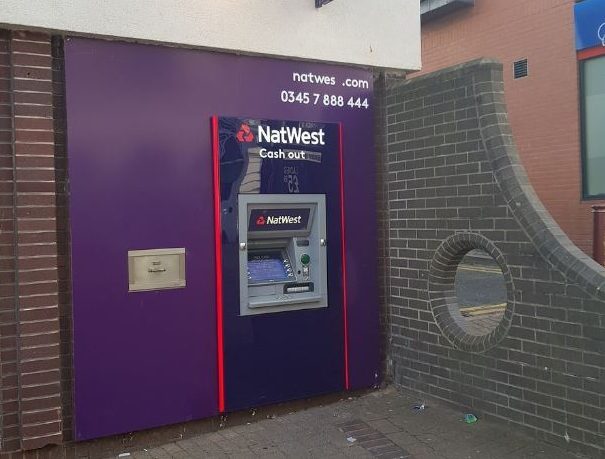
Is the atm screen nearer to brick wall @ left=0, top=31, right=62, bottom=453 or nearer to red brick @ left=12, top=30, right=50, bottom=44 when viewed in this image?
brick wall @ left=0, top=31, right=62, bottom=453

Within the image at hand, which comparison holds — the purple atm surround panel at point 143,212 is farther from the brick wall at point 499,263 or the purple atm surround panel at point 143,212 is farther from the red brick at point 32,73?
the brick wall at point 499,263

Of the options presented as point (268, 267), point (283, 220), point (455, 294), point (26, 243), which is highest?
point (283, 220)

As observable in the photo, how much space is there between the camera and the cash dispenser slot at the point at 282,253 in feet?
14.3

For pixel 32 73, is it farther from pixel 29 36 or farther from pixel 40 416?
pixel 40 416

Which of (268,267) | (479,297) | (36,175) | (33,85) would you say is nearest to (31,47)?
(33,85)

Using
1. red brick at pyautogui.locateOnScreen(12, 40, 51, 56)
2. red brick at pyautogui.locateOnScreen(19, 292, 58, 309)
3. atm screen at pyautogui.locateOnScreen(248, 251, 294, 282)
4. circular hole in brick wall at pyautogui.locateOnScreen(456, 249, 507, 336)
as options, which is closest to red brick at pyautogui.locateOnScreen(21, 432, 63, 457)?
red brick at pyautogui.locateOnScreen(19, 292, 58, 309)

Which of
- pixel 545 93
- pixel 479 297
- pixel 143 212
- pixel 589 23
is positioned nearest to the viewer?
pixel 143 212

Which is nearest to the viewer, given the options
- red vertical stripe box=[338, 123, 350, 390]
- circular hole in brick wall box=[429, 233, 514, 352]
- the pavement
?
the pavement

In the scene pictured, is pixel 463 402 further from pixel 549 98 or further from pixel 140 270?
pixel 549 98

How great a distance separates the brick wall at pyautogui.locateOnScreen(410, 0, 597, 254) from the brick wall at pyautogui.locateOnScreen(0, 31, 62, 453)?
8407 millimetres

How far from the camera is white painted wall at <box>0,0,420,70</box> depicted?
3725 millimetres

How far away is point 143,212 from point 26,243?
71 cm

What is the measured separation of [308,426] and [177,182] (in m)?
1.93

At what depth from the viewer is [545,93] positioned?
1059 cm
